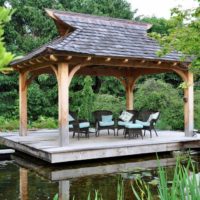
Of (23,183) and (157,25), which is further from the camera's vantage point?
(157,25)

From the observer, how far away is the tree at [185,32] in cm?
672

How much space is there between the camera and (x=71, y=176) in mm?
7395

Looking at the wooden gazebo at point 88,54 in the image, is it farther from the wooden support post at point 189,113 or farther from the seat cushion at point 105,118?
the seat cushion at point 105,118

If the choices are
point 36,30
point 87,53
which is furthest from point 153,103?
point 36,30

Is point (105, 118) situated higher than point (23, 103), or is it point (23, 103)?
point (23, 103)

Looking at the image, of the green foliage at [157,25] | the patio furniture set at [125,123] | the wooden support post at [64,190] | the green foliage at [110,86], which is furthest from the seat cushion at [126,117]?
the green foliage at [157,25]

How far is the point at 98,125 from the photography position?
428 inches

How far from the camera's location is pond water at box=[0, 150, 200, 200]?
6191 mm

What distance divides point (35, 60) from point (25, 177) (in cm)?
345

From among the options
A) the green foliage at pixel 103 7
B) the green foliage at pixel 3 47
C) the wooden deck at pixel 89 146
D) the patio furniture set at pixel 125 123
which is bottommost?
the wooden deck at pixel 89 146

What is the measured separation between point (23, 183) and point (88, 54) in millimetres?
3623

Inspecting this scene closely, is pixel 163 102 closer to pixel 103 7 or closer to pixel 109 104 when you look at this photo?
pixel 109 104

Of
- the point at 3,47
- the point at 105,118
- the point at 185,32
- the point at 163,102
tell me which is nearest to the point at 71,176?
the point at 185,32

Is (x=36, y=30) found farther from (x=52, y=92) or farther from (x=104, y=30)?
(x=104, y=30)
